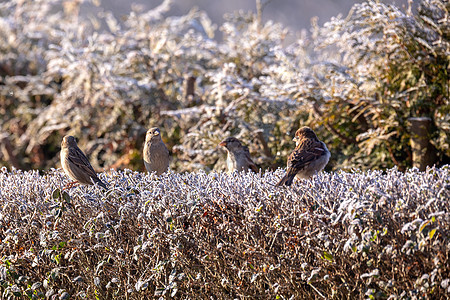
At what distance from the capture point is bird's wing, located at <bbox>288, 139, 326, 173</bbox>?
3827 millimetres

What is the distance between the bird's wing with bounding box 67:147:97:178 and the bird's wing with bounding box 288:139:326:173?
1.61m

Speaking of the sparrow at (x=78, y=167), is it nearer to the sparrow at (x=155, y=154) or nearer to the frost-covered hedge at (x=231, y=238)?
the frost-covered hedge at (x=231, y=238)

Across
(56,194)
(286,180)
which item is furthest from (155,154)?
Result: (286,180)

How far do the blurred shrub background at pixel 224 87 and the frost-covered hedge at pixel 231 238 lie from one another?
2.77m

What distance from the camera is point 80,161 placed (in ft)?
13.9

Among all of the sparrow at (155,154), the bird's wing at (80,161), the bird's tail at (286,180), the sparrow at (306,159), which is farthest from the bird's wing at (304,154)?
the bird's wing at (80,161)

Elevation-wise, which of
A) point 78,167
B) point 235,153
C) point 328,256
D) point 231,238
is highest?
point 78,167

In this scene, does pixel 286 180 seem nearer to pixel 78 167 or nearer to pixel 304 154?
pixel 304 154

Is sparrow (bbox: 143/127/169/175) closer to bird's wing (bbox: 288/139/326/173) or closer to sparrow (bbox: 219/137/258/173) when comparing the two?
sparrow (bbox: 219/137/258/173)

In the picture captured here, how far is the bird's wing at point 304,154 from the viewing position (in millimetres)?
3827

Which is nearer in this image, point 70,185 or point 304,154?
point 304,154

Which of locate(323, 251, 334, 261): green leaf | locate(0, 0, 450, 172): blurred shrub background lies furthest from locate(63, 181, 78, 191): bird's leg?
locate(0, 0, 450, 172): blurred shrub background

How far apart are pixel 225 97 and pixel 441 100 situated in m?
2.97

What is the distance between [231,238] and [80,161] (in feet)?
5.20
